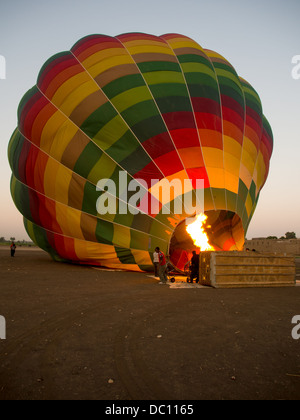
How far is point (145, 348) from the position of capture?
3289mm

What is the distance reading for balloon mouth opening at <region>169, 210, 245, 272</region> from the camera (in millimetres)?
9516

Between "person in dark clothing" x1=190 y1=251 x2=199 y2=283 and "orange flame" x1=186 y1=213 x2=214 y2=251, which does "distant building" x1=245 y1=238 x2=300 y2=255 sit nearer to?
"orange flame" x1=186 y1=213 x2=214 y2=251

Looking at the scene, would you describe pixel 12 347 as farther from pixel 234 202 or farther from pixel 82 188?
pixel 234 202

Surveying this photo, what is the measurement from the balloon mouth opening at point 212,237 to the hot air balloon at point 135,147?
0.12 ft

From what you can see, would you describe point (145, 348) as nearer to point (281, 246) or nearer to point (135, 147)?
point (135, 147)

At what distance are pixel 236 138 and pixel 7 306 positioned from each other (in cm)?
755

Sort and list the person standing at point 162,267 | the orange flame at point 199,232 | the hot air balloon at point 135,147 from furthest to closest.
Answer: the orange flame at point 199,232 < the hot air balloon at point 135,147 < the person standing at point 162,267

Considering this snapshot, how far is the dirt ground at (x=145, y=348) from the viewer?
7.94 ft

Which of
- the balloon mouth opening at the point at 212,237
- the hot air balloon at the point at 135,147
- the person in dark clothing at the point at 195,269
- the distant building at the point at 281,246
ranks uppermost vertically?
the hot air balloon at the point at 135,147

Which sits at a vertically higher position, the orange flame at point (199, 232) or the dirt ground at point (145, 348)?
the orange flame at point (199, 232)

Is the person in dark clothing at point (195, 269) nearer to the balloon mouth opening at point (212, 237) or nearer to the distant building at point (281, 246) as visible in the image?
the balloon mouth opening at point (212, 237)

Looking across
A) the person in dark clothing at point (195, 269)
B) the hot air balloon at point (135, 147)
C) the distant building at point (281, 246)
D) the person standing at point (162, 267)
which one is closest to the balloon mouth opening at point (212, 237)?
the hot air balloon at point (135, 147)

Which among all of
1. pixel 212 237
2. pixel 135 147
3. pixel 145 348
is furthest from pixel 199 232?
pixel 145 348
